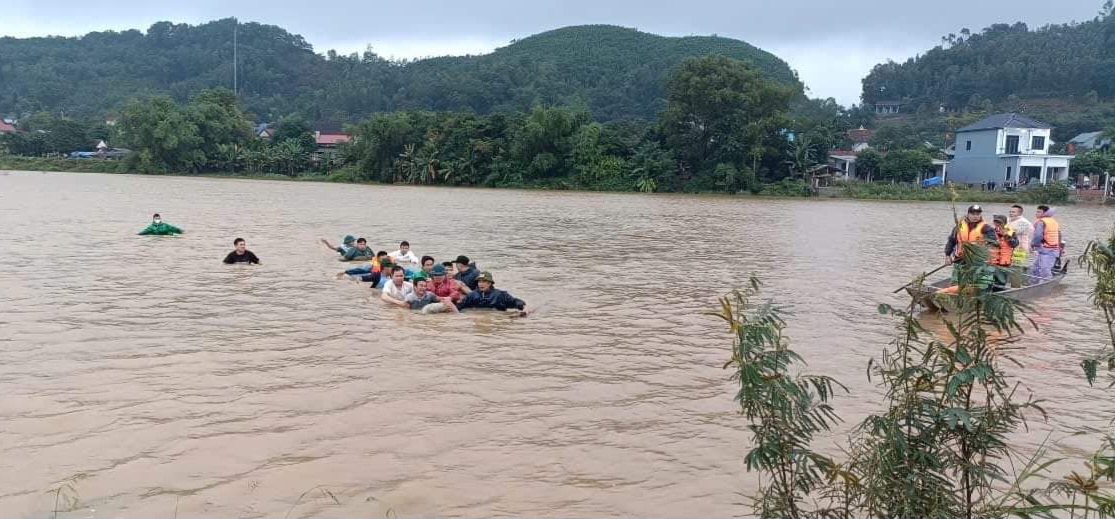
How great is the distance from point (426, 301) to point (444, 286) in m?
0.40

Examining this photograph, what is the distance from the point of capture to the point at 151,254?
59.1ft

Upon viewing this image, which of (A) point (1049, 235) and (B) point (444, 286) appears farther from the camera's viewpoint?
(A) point (1049, 235)

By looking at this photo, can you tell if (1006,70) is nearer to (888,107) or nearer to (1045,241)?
(888,107)

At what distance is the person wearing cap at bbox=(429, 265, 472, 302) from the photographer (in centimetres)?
1212

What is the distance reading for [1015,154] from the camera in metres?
55.8

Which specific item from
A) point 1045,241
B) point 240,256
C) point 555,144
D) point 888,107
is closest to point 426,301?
point 240,256

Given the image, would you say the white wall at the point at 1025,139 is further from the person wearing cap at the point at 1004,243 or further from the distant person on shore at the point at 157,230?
the distant person on shore at the point at 157,230

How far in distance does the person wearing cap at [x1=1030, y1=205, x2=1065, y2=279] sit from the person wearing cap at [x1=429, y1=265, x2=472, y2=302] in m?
10.3

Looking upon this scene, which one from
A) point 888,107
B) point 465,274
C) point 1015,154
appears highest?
point 888,107

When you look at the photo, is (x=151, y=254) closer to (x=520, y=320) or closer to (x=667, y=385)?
(x=520, y=320)

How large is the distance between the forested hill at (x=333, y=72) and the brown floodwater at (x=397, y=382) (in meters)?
89.2

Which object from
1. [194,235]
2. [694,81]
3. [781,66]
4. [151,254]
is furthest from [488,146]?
[781,66]

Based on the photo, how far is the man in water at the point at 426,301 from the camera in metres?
11.8

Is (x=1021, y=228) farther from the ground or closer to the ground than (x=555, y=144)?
closer to the ground
